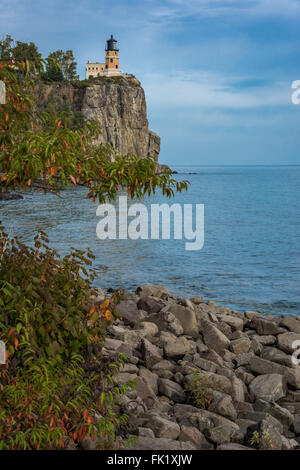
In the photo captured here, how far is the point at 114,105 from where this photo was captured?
132875 millimetres

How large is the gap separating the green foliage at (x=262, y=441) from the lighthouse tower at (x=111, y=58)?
154145 millimetres

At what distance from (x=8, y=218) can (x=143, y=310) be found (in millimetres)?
31506

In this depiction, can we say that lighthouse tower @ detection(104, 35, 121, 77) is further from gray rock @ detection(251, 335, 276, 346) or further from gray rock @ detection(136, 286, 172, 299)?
gray rock @ detection(251, 335, 276, 346)

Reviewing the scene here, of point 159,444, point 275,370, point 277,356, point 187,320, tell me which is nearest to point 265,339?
point 277,356

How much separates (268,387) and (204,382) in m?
1.22

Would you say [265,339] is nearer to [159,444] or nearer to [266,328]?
[266,328]

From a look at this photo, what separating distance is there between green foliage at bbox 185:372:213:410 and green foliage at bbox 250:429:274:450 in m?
1.15

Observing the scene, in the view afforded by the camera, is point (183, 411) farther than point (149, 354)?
No

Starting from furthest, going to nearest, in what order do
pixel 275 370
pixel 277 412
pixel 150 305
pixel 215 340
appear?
pixel 150 305
pixel 215 340
pixel 275 370
pixel 277 412

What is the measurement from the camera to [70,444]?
20.1ft

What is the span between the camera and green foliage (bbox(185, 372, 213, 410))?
314 inches

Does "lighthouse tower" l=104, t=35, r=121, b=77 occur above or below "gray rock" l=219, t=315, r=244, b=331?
above

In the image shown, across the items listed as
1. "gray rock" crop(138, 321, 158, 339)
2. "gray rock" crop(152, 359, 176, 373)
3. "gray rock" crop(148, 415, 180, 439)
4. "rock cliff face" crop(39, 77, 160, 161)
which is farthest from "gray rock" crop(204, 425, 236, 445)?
"rock cliff face" crop(39, 77, 160, 161)
